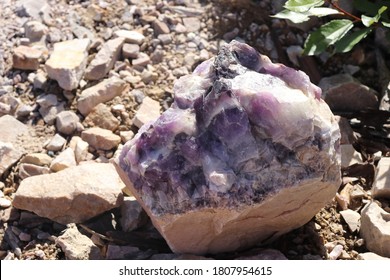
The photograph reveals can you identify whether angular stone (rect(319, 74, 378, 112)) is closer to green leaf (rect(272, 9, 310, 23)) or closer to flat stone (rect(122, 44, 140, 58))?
green leaf (rect(272, 9, 310, 23))

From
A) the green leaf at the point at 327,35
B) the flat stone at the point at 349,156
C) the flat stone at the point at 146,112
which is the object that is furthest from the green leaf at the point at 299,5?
the flat stone at the point at 146,112

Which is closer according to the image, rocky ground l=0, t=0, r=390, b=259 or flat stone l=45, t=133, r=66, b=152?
rocky ground l=0, t=0, r=390, b=259

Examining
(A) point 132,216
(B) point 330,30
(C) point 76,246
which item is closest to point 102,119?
(A) point 132,216

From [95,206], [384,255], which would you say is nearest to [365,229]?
[384,255]

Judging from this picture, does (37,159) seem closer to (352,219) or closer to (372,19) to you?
(352,219)

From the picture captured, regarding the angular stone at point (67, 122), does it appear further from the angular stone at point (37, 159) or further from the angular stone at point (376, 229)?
the angular stone at point (376, 229)

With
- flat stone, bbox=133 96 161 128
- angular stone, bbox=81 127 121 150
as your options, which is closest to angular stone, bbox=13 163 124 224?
angular stone, bbox=81 127 121 150
